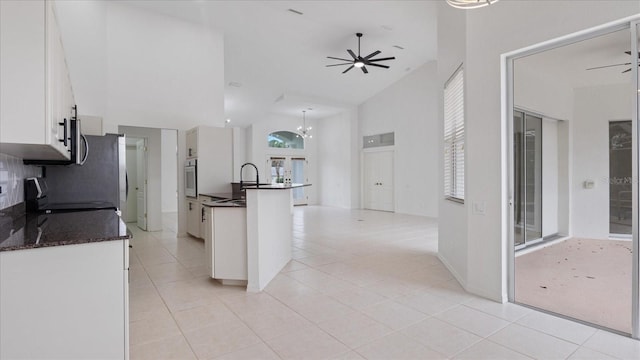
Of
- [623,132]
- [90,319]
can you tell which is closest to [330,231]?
[623,132]

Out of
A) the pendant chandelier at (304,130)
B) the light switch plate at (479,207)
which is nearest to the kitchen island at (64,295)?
the light switch plate at (479,207)

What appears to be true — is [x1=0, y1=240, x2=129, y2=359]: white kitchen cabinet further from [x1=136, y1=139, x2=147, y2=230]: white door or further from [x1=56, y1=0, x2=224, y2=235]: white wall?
[x1=136, y1=139, x2=147, y2=230]: white door

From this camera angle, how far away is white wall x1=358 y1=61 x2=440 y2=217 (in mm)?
9102

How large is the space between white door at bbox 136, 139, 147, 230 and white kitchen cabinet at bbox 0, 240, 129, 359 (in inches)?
247

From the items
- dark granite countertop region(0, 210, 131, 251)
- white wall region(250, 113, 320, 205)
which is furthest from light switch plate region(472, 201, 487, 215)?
white wall region(250, 113, 320, 205)

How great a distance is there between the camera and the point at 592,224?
321 cm

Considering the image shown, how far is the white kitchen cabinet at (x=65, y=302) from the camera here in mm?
1410

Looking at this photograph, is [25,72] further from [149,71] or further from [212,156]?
[149,71]

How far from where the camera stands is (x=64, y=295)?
1.51 meters

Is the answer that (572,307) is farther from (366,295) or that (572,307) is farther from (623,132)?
(366,295)

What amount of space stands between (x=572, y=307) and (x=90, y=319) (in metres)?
3.62

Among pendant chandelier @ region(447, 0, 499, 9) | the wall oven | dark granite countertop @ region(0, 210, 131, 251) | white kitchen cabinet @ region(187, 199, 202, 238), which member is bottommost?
white kitchen cabinet @ region(187, 199, 202, 238)

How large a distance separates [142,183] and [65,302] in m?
6.64

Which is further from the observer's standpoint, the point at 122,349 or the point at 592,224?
the point at 592,224
